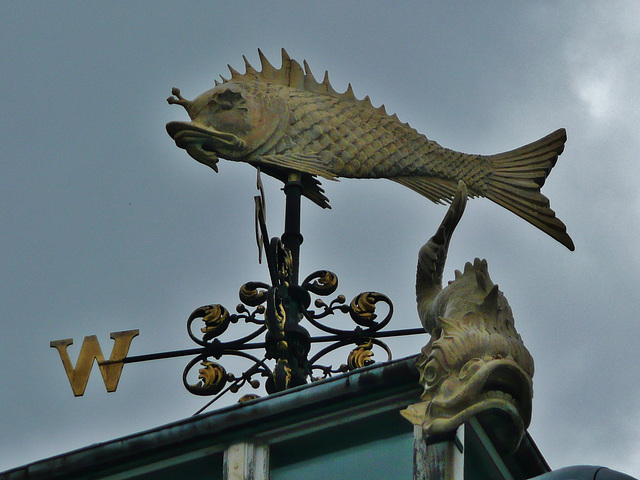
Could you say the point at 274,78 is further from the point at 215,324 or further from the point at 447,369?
the point at 447,369

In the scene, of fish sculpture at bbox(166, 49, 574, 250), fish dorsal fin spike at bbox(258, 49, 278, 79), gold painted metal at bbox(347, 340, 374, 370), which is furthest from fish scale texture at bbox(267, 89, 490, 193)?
gold painted metal at bbox(347, 340, 374, 370)

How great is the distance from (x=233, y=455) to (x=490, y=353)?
5.56 ft

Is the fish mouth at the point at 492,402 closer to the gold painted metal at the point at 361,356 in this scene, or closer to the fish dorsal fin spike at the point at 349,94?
the gold painted metal at the point at 361,356

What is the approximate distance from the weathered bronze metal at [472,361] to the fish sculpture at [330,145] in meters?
3.93

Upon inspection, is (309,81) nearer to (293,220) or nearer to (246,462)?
(293,220)

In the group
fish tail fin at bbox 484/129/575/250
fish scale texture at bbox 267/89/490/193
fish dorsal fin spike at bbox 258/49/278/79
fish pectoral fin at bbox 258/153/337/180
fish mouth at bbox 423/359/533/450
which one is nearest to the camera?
fish mouth at bbox 423/359/533/450

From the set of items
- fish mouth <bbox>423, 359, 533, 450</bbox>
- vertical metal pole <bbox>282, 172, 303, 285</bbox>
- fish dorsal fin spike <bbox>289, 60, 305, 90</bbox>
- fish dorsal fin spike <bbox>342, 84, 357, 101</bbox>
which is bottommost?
fish mouth <bbox>423, 359, 533, 450</bbox>

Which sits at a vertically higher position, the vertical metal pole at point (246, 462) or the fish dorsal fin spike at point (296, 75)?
the fish dorsal fin spike at point (296, 75)

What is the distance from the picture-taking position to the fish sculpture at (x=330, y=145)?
14.9 meters

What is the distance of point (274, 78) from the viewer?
15.7 meters

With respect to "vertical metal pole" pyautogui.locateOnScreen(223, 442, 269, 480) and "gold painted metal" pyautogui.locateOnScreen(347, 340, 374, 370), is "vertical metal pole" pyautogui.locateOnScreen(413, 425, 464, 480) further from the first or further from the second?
"gold painted metal" pyautogui.locateOnScreen(347, 340, 374, 370)

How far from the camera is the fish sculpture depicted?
14930 mm

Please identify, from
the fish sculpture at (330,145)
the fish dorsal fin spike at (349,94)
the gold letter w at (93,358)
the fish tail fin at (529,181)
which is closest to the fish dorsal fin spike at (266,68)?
the fish sculpture at (330,145)

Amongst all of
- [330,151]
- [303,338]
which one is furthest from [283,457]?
[330,151]
